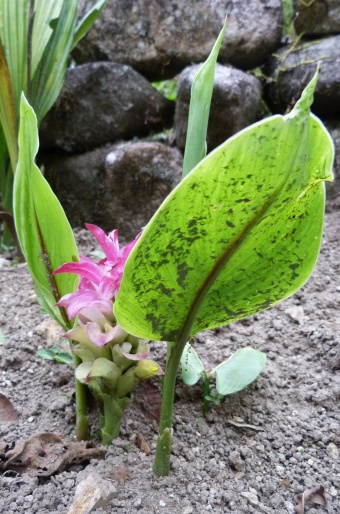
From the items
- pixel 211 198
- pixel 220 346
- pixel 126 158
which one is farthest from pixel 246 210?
pixel 126 158

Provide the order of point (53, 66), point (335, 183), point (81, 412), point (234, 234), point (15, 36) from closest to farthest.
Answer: point (234, 234) → point (81, 412) → point (15, 36) → point (53, 66) → point (335, 183)

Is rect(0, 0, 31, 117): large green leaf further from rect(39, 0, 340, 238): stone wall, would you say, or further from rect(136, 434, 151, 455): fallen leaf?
rect(136, 434, 151, 455): fallen leaf

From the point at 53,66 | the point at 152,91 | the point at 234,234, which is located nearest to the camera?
the point at 234,234

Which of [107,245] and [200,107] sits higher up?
[200,107]

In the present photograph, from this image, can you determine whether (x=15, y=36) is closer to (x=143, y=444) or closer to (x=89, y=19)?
(x=89, y=19)

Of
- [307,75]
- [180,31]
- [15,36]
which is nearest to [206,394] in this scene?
[15,36]

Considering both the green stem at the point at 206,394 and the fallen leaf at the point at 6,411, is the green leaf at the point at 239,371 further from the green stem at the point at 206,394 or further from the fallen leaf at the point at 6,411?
the fallen leaf at the point at 6,411
